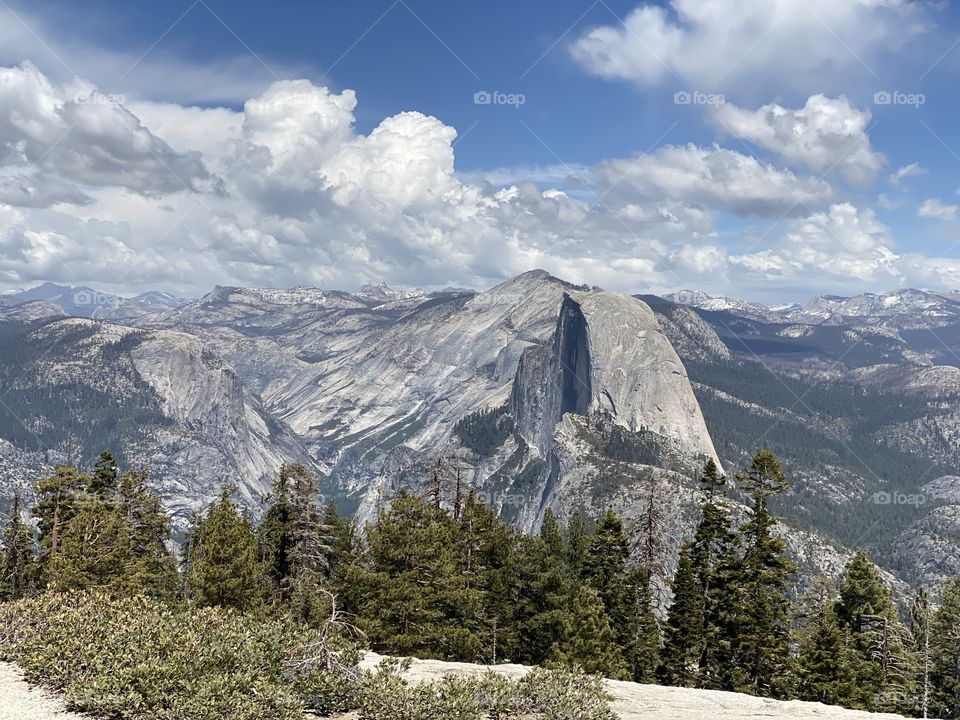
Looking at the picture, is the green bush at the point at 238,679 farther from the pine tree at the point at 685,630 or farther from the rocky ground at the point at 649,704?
the pine tree at the point at 685,630

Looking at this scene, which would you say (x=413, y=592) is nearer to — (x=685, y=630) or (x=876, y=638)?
(x=685, y=630)

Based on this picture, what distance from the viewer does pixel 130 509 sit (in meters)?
53.2

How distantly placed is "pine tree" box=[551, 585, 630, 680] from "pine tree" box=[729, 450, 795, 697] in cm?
845

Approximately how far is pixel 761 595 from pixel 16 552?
5329 cm

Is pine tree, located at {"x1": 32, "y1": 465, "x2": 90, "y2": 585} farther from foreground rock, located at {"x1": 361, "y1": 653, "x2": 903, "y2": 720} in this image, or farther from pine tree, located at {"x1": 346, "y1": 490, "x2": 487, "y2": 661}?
foreground rock, located at {"x1": 361, "y1": 653, "x2": 903, "y2": 720}

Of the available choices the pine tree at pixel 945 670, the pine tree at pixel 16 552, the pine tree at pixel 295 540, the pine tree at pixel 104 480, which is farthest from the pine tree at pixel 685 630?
the pine tree at pixel 16 552

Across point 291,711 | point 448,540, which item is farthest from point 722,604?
point 291,711

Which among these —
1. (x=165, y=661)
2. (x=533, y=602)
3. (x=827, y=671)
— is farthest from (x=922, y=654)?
(x=165, y=661)

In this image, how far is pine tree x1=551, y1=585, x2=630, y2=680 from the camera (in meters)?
38.5

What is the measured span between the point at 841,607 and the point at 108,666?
56322 mm

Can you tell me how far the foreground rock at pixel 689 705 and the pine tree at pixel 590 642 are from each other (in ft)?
37.9

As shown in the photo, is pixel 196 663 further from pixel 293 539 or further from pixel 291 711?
pixel 293 539

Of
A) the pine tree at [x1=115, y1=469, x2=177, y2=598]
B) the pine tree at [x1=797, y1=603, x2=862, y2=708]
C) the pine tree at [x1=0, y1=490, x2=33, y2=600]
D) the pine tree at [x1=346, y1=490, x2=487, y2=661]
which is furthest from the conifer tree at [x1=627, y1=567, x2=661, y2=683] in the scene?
the pine tree at [x1=0, y1=490, x2=33, y2=600]

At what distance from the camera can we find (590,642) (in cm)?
3941
